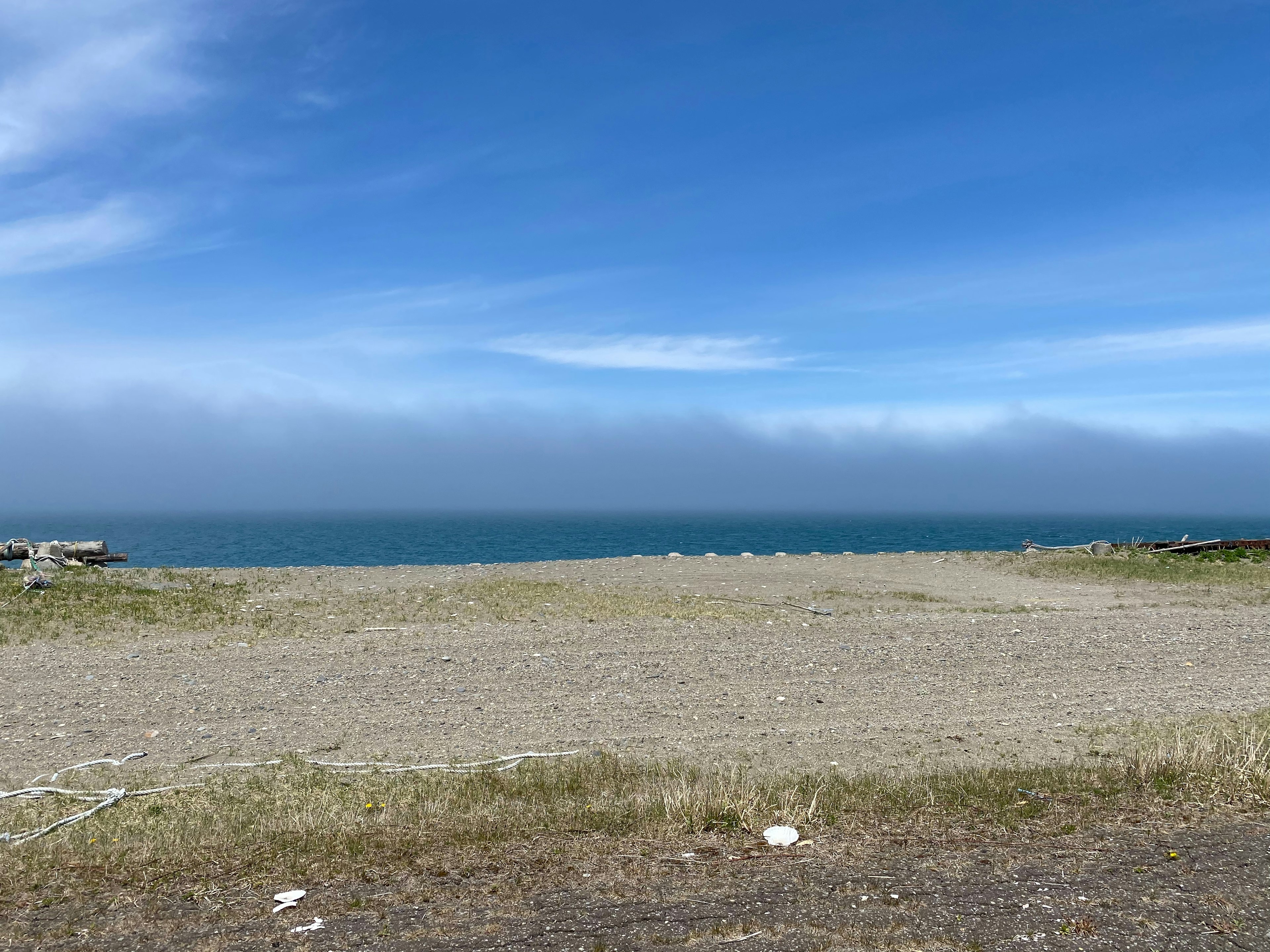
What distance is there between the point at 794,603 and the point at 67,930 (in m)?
17.8

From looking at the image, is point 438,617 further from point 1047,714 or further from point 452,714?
point 1047,714

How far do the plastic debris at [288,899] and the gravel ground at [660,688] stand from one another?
4.25 meters

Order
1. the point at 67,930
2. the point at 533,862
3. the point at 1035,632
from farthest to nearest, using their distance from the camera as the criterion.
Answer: the point at 1035,632, the point at 533,862, the point at 67,930

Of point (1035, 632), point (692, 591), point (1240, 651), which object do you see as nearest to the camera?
point (1240, 651)

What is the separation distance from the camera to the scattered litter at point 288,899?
16.6 feet

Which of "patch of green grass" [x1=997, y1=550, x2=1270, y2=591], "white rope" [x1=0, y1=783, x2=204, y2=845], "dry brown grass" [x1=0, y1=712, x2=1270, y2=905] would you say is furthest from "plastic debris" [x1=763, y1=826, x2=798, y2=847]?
"patch of green grass" [x1=997, y1=550, x2=1270, y2=591]

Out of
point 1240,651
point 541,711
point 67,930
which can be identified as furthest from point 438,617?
point 1240,651

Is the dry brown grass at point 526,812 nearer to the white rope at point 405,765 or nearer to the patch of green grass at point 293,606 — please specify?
the white rope at point 405,765

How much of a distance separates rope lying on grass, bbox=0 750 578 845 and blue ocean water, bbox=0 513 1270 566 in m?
27.4

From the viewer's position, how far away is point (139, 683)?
12.7 meters

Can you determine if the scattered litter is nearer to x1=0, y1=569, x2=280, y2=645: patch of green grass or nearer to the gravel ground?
the gravel ground

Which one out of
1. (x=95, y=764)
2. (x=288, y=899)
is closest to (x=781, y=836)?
(x=288, y=899)

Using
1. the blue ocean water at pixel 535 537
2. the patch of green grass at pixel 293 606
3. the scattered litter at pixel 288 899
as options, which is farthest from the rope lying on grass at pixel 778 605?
the blue ocean water at pixel 535 537

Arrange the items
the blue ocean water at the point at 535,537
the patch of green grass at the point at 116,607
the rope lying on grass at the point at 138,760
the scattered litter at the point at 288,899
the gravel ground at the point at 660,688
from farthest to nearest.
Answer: the blue ocean water at the point at 535,537 < the patch of green grass at the point at 116,607 < the gravel ground at the point at 660,688 < the rope lying on grass at the point at 138,760 < the scattered litter at the point at 288,899
